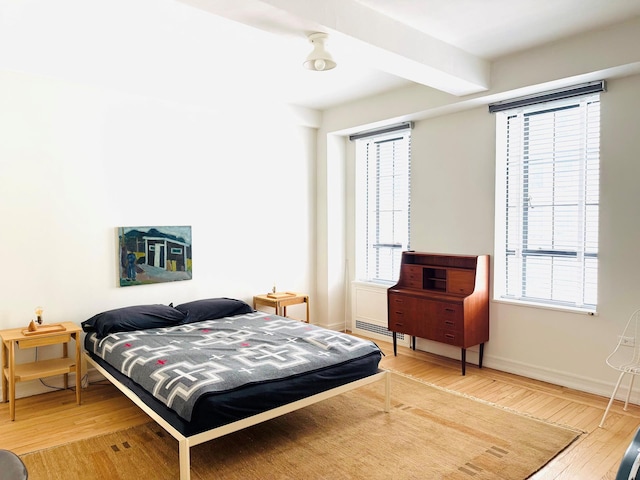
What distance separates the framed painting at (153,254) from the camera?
13.8ft

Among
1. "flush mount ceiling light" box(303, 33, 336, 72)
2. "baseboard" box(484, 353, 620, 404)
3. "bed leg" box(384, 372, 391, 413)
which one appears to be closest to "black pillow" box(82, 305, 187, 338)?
"bed leg" box(384, 372, 391, 413)

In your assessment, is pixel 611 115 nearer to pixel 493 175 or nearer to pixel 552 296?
pixel 493 175

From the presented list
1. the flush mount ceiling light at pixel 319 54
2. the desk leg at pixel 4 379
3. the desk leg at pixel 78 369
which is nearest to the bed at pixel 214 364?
the desk leg at pixel 78 369

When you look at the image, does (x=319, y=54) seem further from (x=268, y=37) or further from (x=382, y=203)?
(x=382, y=203)

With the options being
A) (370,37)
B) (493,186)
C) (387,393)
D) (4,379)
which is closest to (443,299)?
(493,186)

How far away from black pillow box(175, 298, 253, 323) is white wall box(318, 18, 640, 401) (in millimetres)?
1926

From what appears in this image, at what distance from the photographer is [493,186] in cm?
430

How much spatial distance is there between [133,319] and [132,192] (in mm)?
1154

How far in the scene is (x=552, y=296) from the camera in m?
4.07

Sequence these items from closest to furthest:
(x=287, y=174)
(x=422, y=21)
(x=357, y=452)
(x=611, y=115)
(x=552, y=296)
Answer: (x=357, y=452)
(x=422, y=21)
(x=611, y=115)
(x=552, y=296)
(x=287, y=174)

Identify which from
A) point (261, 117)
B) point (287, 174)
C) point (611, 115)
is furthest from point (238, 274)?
point (611, 115)

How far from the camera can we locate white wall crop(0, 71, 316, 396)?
3688mm

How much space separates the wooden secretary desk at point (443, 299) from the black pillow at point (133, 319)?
207 centimetres

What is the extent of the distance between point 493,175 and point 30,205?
12.8 ft
